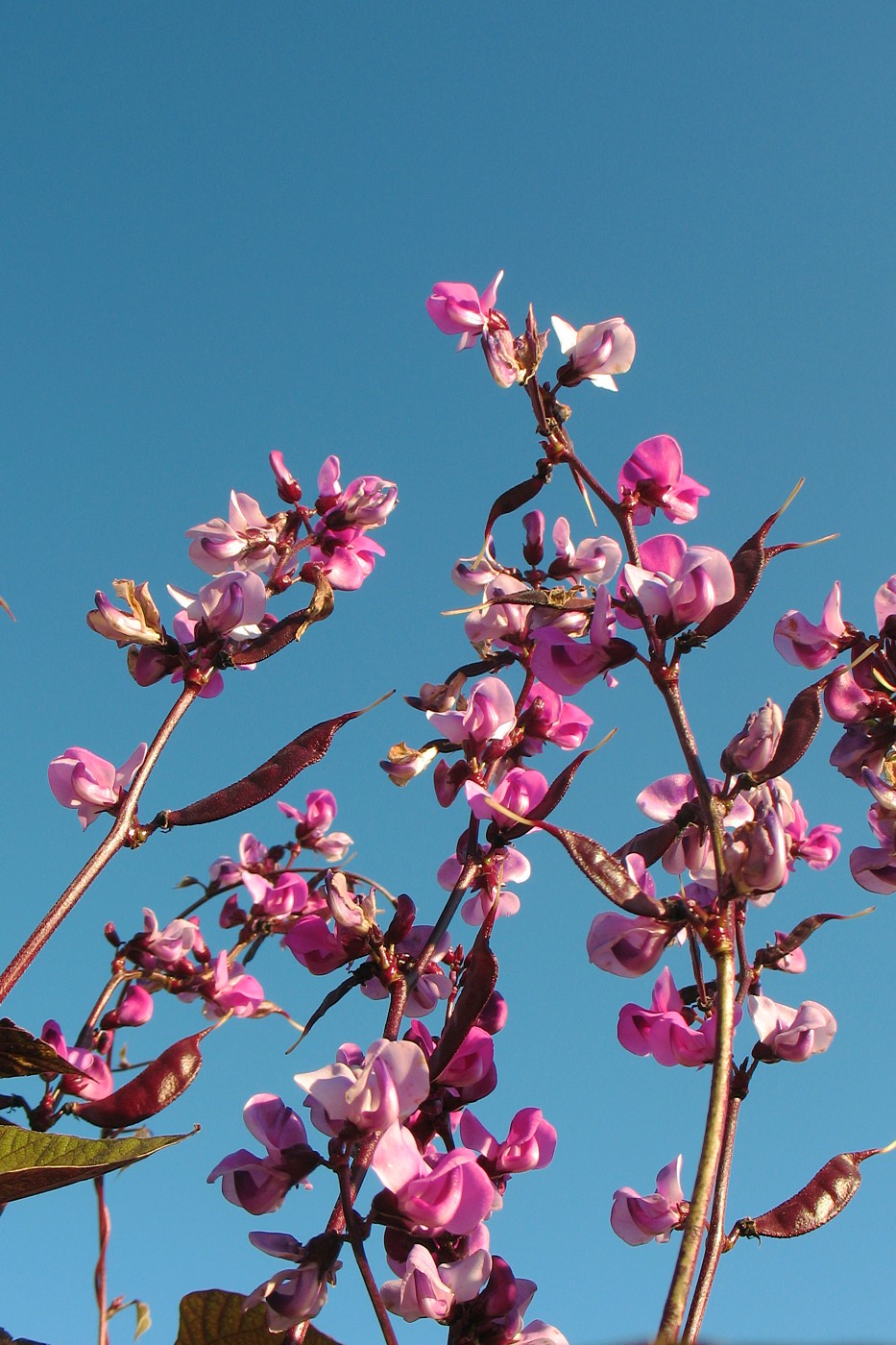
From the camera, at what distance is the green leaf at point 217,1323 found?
121cm

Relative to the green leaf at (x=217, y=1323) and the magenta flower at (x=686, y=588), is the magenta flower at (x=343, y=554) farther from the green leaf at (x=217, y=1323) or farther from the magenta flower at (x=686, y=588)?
the green leaf at (x=217, y=1323)

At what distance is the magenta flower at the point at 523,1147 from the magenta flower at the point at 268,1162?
236 millimetres

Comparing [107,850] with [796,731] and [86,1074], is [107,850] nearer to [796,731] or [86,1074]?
[86,1074]

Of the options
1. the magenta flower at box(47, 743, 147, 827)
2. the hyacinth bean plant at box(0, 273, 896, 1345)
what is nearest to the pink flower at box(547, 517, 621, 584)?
the hyacinth bean plant at box(0, 273, 896, 1345)

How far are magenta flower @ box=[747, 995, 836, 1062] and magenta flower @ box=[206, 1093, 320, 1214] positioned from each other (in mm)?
548

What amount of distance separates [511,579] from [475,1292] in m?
0.93

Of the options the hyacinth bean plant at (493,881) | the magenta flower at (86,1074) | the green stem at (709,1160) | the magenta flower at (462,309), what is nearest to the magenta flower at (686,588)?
the hyacinth bean plant at (493,881)

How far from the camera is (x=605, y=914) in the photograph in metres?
1.18

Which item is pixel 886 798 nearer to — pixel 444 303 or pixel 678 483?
pixel 678 483

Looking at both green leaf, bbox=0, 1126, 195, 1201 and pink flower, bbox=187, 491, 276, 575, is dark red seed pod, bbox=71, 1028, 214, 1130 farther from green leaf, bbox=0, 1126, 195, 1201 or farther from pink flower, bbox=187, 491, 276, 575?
pink flower, bbox=187, 491, 276, 575

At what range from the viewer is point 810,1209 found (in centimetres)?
124

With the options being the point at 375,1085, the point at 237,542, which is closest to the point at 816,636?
the point at 375,1085

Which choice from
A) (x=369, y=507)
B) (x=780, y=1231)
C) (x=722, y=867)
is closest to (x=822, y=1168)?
(x=780, y=1231)

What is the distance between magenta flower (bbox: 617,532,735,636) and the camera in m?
1.23
